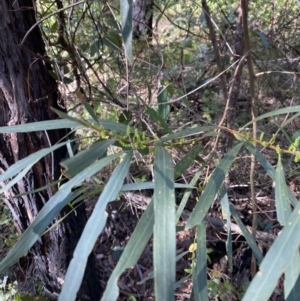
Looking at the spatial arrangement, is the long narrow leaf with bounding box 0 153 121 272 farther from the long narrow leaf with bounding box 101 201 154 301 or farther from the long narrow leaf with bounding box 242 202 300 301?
the long narrow leaf with bounding box 242 202 300 301

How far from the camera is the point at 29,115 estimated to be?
1358mm

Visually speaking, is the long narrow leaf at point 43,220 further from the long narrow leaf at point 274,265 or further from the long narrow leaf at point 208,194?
the long narrow leaf at point 274,265

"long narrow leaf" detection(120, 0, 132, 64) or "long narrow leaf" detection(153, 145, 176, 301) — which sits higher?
"long narrow leaf" detection(120, 0, 132, 64)

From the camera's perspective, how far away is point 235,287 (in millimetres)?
1793

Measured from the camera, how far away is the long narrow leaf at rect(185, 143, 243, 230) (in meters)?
0.72

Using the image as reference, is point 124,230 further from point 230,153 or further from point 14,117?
point 230,153

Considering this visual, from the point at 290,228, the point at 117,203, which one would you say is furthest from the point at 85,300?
the point at 290,228

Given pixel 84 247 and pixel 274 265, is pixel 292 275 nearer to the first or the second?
pixel 274 265

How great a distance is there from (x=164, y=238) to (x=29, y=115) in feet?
2.83

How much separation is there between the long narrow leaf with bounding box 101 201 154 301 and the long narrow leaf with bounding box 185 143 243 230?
0.07 meters

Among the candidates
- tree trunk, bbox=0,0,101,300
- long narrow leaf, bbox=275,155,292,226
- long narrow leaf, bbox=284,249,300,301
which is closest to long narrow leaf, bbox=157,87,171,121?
tree trunk, bbox=0,0,101,300

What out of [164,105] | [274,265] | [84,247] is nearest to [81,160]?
[84,247]

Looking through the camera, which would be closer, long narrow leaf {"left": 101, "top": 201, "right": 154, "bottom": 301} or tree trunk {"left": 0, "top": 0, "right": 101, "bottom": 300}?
long narrow leaf {"left": 101, "top": 201, "right": 154, "bottom": 301}

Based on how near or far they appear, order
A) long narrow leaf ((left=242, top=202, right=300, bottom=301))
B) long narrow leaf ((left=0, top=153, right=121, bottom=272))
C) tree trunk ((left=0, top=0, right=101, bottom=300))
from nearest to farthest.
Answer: long narrow leaf ((left=242, top=202, right=300, bottom=301)) < long narrow leaf ((left=0, top=153, right=121, bottom=272)) < tree trunk ((left=0, top=0, right=101, bottom=300))
